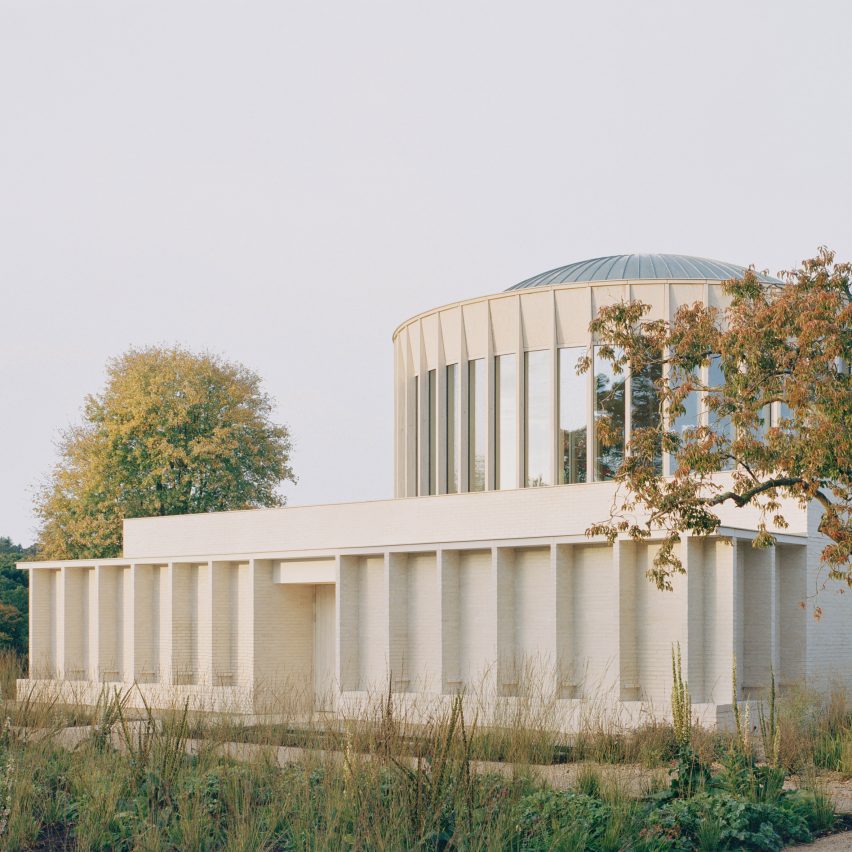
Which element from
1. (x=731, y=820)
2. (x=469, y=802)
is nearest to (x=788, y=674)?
(x=731, y=820)

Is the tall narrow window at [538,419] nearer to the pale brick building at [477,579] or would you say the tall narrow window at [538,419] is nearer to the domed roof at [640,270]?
the pale brick building at [477,579]

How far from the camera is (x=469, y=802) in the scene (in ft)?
31.8

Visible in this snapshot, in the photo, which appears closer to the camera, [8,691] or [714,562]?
[8,691]

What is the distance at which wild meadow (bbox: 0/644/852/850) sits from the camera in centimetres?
955

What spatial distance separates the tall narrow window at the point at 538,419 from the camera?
94.3 ft

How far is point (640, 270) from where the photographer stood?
105 feet

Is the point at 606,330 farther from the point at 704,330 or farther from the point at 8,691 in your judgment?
the point at 8,691

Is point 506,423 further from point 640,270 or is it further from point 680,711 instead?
point 680,711

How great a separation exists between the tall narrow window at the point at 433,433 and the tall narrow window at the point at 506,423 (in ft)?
7.38

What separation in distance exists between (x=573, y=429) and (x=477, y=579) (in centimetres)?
568

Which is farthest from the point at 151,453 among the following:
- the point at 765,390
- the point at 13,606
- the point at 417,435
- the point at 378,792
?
the point at 378,792

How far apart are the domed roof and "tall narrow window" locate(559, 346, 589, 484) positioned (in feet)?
11.1

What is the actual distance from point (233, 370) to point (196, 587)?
61.8 feet

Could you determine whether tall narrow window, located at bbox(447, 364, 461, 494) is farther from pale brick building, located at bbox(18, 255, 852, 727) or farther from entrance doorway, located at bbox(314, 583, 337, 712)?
entrance doorway, located at bbox(314, 583, 337, 712)
